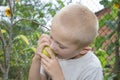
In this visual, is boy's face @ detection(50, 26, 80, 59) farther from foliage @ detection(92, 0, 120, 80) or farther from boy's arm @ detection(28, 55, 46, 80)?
foliage @ detection(92, 0, 120, 80)

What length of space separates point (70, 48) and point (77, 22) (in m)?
0.10

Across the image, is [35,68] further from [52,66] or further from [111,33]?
[111,33]

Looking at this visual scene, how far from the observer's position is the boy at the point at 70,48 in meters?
1.30

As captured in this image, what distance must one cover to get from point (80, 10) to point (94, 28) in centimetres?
8

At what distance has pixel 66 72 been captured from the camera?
4.64 feet

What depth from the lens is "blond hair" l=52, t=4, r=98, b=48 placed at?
50.9 inches

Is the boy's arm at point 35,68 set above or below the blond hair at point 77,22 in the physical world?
below

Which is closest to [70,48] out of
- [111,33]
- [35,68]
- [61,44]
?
[61,44]

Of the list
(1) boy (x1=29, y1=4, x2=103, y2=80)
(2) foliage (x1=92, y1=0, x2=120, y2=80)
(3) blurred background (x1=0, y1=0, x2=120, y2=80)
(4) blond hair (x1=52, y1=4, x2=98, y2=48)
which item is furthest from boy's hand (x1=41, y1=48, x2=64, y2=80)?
(2) foliage (x1=92, y1=0, x2=120, y2=80)

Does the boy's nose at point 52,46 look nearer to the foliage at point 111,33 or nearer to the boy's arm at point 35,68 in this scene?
the boy's arm at point 35,68

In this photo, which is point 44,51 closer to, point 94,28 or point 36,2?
point 94,28

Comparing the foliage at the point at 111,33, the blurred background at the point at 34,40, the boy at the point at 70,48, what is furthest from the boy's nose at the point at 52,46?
the foliage at the point at 111,33

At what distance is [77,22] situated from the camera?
1.29 m

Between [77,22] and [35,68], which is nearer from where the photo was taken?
[77,22]
